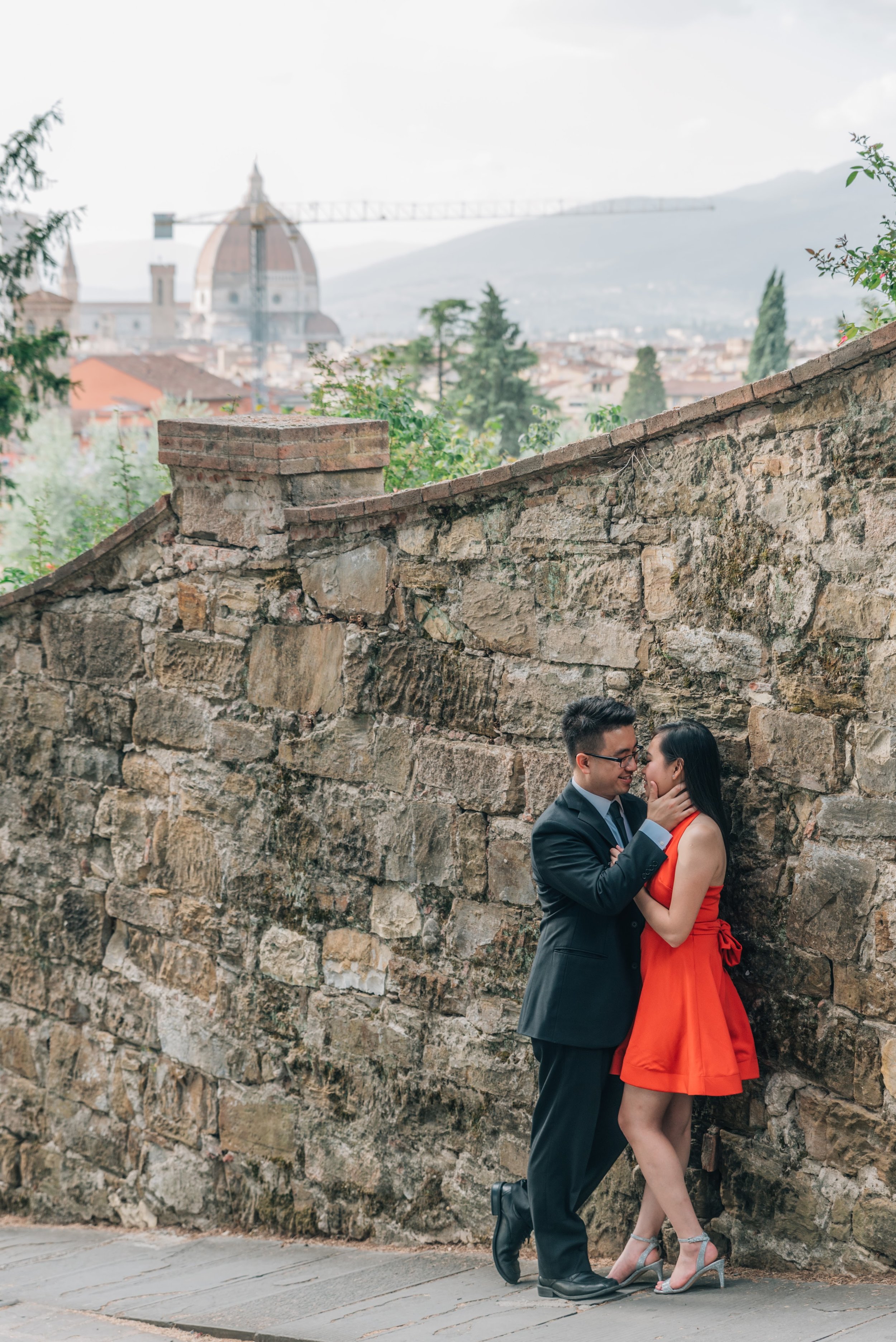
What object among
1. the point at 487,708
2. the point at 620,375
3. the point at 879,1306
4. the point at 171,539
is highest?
the point at 620,375

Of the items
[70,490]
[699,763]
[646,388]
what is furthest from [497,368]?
[699,763]

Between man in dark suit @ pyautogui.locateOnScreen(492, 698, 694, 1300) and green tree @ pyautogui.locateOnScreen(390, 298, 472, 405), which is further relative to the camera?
green tree @ pyautogui.locateOnScreen(390, 298, 472, 405)

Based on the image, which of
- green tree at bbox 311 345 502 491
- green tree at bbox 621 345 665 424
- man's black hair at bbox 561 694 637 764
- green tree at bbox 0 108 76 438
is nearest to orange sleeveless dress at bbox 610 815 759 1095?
man's black hair at bbox 561 694 637 764

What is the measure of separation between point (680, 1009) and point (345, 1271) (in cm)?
165

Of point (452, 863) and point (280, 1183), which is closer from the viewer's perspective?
point (452, 863)

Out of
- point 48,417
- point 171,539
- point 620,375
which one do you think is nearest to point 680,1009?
point 171,539

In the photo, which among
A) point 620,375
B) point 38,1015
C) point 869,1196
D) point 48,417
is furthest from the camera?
point 620,375

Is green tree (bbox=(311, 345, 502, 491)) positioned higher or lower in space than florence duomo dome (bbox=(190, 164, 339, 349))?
lower

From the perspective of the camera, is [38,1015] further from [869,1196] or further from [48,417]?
[48,417]

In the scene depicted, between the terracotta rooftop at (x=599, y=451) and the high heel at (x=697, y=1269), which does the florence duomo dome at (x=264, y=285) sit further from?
the high heel at (x=697, y=1269)

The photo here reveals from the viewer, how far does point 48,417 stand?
3862 cm

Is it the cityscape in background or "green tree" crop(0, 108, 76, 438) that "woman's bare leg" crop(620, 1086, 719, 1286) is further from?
the cityscape in background

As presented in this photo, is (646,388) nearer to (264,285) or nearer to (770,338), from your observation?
(770,338)

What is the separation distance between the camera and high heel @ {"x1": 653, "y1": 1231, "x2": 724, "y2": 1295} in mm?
3201
